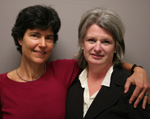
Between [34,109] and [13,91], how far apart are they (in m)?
0.26

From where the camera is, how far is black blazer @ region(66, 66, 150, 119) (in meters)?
0.99

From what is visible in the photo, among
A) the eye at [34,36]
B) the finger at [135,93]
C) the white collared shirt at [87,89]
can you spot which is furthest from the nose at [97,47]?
the eye at [34,36]

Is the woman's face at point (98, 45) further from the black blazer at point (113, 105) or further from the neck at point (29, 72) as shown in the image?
the neck at point (29, 72)

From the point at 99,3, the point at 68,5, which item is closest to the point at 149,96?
the point at 99,3

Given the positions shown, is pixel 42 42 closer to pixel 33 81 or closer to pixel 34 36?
pixel 34 36

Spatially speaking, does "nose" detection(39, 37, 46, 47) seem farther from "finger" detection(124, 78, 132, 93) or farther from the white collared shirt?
"finger" detection(124, 78, 132, 93)

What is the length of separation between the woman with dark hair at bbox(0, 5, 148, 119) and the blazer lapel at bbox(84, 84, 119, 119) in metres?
0.27

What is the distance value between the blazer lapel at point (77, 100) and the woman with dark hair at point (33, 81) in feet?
0.27

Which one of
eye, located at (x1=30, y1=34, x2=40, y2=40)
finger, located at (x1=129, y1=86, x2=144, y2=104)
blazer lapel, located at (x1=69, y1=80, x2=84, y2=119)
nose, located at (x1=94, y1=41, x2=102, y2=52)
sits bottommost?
blazer lapel, located at (x1=69, y1=80, x2=84, y2=119)

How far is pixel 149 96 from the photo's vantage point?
0.99 m

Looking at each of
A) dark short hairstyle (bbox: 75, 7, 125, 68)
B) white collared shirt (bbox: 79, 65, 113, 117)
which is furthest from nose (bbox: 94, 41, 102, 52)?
Result: white collared shirt (bbox: 79, 65, 113, 117)

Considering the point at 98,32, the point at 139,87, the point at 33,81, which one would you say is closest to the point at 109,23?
the point at 98,32

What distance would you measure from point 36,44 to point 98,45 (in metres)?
0.57

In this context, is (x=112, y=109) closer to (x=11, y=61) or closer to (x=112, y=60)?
(x=112, y=60)
